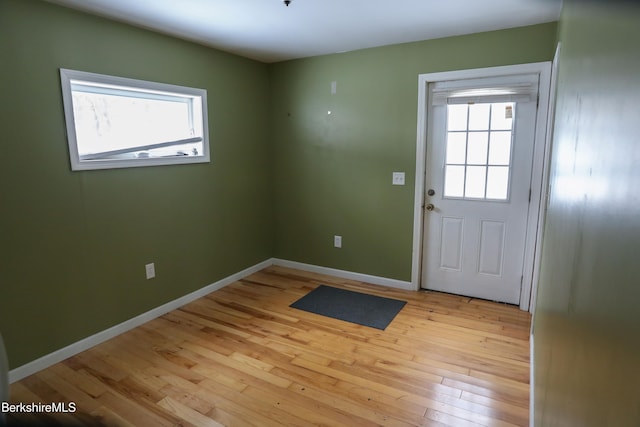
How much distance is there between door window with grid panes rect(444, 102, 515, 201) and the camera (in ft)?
10.2

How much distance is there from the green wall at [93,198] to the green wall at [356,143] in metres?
0.60

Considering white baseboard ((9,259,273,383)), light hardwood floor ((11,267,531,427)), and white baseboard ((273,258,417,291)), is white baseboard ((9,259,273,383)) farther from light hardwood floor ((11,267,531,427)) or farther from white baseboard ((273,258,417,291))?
white baseboard ((273,258,417,291))

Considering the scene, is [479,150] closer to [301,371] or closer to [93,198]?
[301,371]

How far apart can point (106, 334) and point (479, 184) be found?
3.30 meters

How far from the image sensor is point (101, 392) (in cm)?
215

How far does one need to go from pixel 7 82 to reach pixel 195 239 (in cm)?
177

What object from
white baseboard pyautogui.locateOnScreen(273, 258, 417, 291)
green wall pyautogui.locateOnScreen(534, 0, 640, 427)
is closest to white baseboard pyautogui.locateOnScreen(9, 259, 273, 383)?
white baseboard pyautogui.locateOnScreen(273, 258, 417, 291)

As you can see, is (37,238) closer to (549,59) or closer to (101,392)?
(101,392)

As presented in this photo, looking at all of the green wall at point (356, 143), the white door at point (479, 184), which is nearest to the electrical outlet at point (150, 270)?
the green wall at point (356, 143)

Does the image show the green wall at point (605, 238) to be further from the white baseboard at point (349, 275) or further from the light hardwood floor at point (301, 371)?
the white baseboard at point (349, 275)

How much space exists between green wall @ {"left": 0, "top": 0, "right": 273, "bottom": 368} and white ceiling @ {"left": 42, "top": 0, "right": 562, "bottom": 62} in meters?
0.24

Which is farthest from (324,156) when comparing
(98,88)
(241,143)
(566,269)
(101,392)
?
(566,269)

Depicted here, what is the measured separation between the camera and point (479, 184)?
3260 millimetres

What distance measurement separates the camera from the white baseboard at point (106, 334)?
7.59 feet
